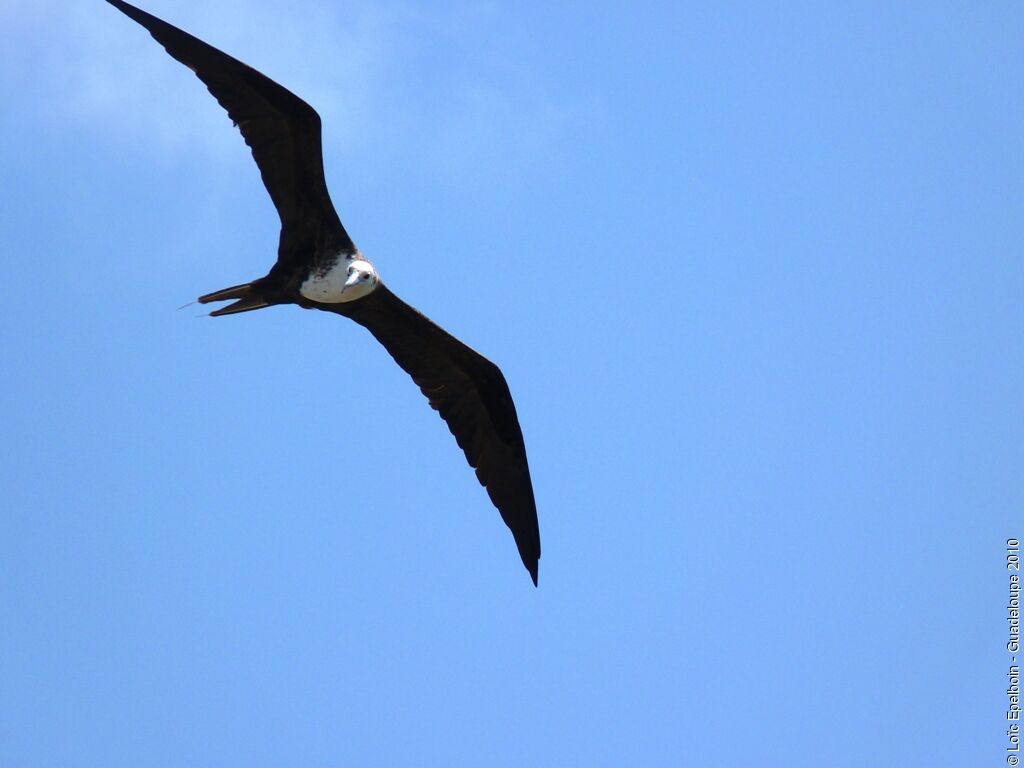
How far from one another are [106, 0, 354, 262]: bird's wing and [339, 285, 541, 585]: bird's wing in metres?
1.23

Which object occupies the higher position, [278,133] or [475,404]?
[278,133]

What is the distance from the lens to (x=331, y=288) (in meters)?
15.6

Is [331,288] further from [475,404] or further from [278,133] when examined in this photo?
[475,404]

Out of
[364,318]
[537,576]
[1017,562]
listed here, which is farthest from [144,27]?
[1017,562]

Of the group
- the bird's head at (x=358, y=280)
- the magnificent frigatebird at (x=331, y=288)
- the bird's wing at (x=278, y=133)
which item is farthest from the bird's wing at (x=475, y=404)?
the bird's wing at (x=278, y=133)

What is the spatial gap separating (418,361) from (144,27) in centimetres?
450

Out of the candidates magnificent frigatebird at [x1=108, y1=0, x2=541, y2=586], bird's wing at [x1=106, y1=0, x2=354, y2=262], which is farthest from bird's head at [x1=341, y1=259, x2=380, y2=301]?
bird's wing at [x1=106, y1=0, x2=354, y2=262]

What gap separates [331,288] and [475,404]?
2.41 m

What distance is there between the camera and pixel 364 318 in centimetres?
1658

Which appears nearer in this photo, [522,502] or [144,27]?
[144,27]

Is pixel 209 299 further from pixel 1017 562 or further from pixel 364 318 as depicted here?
pixel 1017 562

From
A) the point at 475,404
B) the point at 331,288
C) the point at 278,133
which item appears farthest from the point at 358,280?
the point at 475,404

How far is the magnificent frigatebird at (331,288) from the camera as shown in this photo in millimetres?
14914

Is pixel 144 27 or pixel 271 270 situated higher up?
pixel 144 27
